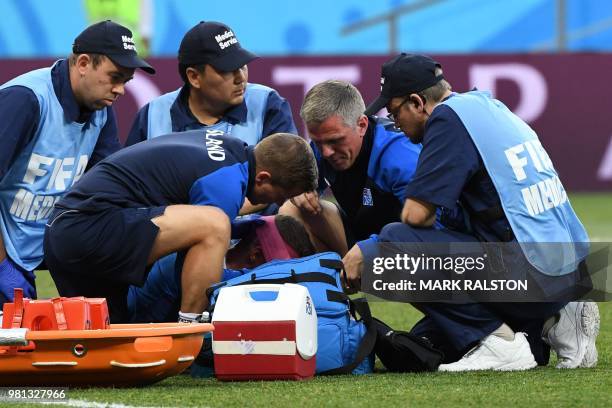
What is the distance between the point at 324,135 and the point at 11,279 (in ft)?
5.44

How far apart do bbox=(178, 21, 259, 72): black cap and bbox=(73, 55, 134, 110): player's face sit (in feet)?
1.43

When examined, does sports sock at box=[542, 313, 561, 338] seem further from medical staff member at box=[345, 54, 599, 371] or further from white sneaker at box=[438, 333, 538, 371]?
white sneaker at box=[438, 333, 538, 371]

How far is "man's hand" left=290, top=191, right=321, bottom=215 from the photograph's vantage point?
21.0ft

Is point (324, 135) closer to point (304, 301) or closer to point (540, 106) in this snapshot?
point (304, 301)

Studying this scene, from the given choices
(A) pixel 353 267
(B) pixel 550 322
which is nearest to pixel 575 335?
(B) pixel 550 322

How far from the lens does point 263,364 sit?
198 inches

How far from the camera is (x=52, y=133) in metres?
6.40

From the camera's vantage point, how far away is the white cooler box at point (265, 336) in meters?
4.98

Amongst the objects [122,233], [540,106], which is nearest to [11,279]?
[122,233]

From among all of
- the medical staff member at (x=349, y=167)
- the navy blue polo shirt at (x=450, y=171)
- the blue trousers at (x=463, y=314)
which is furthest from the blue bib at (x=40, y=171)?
the navy blue polo shirt at (x=450, y=171)

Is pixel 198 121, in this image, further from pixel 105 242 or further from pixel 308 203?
pixel 105 242

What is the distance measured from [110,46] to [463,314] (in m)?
2.16

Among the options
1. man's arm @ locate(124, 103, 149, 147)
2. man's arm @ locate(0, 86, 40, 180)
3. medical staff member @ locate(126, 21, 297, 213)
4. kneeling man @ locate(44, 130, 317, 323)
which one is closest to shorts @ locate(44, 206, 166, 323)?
kneeling man @ locate(44, 130, 317, 323)

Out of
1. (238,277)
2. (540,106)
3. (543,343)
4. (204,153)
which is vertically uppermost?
(204,153)
